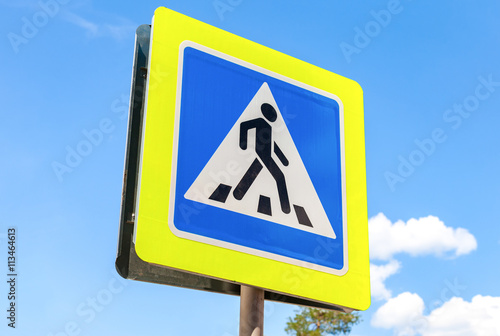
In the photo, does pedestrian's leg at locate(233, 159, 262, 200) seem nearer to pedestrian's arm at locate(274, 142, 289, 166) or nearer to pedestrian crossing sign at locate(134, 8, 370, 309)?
pedestrian crossing sign at locate(134, 8, 370, 309)

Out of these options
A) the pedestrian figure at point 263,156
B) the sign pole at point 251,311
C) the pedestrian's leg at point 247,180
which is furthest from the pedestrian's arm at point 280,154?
the sign pole at point 251,311

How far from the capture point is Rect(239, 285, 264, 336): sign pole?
93.4 inches

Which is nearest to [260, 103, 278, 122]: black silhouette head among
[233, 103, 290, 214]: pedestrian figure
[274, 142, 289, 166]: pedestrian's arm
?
[233, 103, 290, 214]: pedestrian figure

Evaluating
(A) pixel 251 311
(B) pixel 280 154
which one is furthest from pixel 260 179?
(A) pixel 251 311

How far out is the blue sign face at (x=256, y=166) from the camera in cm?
244

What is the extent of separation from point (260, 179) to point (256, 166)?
59 mm

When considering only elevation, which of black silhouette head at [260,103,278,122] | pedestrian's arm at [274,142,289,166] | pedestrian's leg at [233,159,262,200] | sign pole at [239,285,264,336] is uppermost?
black silhouette head at [260,103,278,122]

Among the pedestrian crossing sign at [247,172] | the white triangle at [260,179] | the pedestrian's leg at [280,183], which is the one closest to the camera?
the pedestrian crossing sign at [247,172]

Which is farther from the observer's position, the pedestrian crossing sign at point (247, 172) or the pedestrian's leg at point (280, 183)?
the pedestrian's leg at point (280, 183)

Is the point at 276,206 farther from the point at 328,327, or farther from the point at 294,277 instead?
the point at 328,327

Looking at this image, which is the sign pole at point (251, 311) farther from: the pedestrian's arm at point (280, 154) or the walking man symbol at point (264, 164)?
the pedestrian's arm at point (280, 154)

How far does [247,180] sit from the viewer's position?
2561 mm

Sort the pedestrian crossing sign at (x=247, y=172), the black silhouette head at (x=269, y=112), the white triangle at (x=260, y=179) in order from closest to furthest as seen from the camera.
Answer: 1. the pedestrian crossing sign at (x=247, y=172)
2. the white triangle at (x=260, y=179)
3. the black silhouette head at (x=269, y=112)

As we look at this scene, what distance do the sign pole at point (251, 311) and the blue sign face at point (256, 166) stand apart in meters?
0.17
